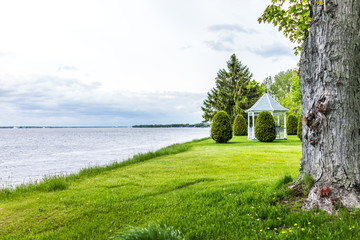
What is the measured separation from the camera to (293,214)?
121 inches

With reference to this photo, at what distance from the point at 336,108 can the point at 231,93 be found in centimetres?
3757

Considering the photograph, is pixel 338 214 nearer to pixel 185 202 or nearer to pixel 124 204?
pixel 185 202

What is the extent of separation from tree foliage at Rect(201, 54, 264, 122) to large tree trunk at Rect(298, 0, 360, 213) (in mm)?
33829

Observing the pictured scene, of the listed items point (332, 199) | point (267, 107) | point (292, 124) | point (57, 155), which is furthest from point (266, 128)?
point (57, 155)

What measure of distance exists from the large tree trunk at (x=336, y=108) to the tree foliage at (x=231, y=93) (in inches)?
1332

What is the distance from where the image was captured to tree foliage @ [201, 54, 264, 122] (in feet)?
125

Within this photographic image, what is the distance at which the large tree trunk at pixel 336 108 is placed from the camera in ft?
10.1

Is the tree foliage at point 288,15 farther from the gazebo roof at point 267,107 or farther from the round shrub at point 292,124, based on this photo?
the round shrub at point 292,124

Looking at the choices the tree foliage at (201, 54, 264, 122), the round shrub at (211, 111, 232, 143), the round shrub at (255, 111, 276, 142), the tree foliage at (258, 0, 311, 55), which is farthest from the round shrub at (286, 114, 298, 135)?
the tree foliage at (258, 0, 311, 55)

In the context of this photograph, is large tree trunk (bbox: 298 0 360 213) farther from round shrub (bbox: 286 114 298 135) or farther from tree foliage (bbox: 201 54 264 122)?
tree foliage (bbox: 201 54 264 122)

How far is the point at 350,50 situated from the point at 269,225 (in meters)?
2.75

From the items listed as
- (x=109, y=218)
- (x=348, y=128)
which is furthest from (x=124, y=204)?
(x=348, y=128)

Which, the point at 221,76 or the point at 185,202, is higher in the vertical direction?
the point at 221,76

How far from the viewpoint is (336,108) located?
123 inches
